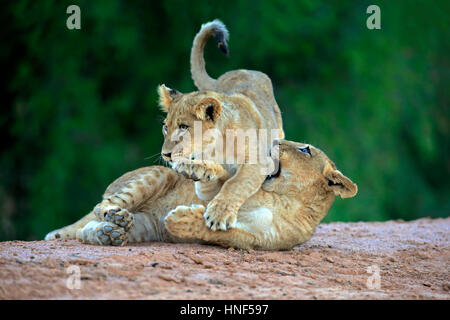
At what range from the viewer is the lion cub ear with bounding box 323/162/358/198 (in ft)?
14.6

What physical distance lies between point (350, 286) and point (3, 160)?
7701 mm

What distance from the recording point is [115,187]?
4.69 meters

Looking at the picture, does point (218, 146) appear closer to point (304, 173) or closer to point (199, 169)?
point (199, 169)

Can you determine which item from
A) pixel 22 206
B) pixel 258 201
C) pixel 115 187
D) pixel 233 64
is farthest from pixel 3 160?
pixel 258 201

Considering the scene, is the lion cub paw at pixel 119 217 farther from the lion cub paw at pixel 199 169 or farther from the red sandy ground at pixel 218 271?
the lion cub paw at pixel 199 169

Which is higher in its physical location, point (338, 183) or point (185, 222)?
point (338, 183)

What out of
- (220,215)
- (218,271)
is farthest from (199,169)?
(218,271)

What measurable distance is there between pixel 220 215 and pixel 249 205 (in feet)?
1.28

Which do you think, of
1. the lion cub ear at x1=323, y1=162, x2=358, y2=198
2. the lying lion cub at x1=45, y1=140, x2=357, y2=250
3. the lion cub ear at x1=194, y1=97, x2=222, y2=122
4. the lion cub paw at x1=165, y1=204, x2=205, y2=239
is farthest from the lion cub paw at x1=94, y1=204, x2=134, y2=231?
the lion cub ear at x1=323, y1=162, x2=358, y2=198

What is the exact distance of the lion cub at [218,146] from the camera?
433cm

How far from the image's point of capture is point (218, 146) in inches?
183

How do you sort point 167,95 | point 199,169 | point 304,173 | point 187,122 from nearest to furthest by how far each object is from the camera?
point 199,169, point 187,122, point 304,173, point 167,95

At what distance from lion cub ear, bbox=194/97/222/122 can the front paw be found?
0.64m

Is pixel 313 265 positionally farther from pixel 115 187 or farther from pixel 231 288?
pixel 115 187
